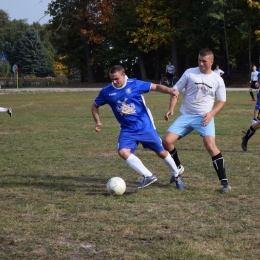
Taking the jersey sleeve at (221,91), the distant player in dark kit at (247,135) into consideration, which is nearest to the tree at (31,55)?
the distant player in dark kit at (247,135)

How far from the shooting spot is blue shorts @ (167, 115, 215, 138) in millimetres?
8086

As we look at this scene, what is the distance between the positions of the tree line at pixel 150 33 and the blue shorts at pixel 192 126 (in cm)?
3882

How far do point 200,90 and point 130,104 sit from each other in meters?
0.99

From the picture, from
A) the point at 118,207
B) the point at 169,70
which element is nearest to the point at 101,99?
the point at 118,207

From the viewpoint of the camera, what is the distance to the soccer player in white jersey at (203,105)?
26.0 ft

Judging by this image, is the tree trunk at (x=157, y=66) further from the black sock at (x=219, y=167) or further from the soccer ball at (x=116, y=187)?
the soccer ball at (x=116, y=187)

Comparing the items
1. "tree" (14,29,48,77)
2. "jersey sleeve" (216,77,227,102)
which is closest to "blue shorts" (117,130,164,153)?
"jersey sleeve" (216,77,227,102)

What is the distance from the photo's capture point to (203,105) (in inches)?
320

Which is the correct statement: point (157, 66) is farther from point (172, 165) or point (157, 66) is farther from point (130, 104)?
point (130, 104)

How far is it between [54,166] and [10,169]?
A: 78 centimetres

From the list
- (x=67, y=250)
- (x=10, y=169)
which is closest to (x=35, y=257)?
(x=67, y=250)

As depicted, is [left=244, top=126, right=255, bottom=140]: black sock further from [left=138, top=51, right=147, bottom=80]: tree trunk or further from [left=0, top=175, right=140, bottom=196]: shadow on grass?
[left=138, top=51, right=147, bottom=80]: tree trunk

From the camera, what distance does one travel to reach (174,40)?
5169cm

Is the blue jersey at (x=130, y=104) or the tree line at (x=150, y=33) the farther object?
the tree line at (x=150, y=33)
